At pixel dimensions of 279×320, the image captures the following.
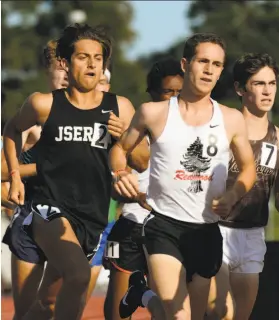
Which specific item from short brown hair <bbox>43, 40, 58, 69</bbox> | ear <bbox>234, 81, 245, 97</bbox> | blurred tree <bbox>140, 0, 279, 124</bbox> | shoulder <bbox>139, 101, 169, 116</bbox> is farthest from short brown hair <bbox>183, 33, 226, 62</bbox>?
blurred tree <bbox>140, 0, 279, 124</bbox>

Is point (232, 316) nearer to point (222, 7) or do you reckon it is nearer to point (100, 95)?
point (100, 95)

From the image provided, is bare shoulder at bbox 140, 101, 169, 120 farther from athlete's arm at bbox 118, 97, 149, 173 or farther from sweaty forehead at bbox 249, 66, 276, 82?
sweaty forehead at bbox 249, 66, 276, 82

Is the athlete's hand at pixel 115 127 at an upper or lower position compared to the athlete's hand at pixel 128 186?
upper

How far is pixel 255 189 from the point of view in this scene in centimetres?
917

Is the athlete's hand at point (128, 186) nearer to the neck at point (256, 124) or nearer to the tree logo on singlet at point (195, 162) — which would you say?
the tree logo on singlet at point (195, 162)

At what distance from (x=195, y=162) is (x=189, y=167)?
50mm

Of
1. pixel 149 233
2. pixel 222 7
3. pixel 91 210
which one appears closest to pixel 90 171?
pixel 91 210

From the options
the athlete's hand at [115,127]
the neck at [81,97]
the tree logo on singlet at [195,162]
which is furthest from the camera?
the neck at [81,97]

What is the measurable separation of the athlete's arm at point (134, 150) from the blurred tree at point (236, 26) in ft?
162

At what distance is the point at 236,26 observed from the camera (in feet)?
213

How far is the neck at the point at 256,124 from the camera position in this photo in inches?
365

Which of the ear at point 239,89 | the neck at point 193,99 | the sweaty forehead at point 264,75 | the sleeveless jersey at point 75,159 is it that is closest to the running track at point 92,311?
the ear at point 239,89

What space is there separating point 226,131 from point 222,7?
204 feet

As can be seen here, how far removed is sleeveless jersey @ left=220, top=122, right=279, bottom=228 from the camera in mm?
9148
